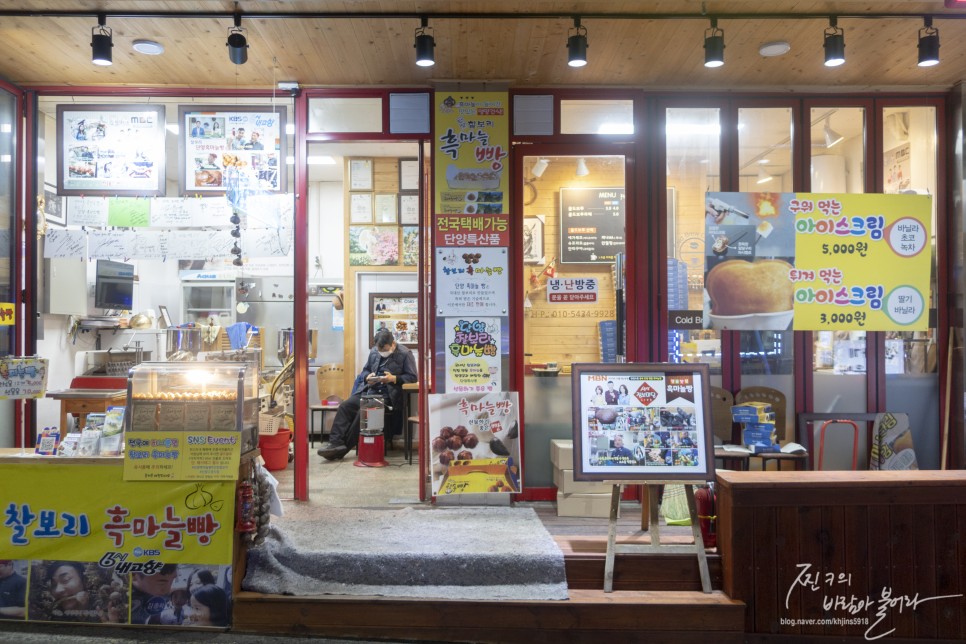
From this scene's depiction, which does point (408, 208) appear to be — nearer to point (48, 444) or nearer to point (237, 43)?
point (237, 43)

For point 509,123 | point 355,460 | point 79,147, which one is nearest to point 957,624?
point 509,123

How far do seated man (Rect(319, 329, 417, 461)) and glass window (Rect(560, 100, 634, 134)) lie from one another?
10.3 feet

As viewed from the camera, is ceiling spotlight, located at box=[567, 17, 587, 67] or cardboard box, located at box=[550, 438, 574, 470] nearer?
ceiling spotlight, located at box=[567, 17, 587, 67]

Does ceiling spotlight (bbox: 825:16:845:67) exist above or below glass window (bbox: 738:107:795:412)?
above

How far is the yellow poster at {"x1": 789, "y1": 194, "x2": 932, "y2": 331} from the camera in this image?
5168 millimetres

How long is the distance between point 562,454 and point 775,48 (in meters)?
3.19

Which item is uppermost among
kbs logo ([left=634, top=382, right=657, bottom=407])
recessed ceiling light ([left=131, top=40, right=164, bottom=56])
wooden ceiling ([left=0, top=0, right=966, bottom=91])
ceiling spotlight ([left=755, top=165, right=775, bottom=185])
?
wooden ceiling ([left=0, top=0, right=966, bottom=91])

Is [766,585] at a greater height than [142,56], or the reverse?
[142,56]

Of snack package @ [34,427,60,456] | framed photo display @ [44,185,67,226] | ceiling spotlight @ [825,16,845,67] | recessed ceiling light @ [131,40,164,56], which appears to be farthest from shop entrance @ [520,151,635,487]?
framed photo display @ [44,185,67,226]

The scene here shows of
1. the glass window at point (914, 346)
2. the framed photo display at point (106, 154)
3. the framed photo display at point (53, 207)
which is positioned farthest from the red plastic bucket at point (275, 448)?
the glass window at point (914, 346)

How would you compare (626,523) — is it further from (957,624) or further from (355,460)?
(355,460)

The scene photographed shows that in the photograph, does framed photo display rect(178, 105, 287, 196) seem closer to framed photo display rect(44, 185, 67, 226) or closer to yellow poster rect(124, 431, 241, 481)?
framed photo display rect(44, 185, 67, 226)

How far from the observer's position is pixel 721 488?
144 inches

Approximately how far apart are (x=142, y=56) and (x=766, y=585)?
5.23 metres
